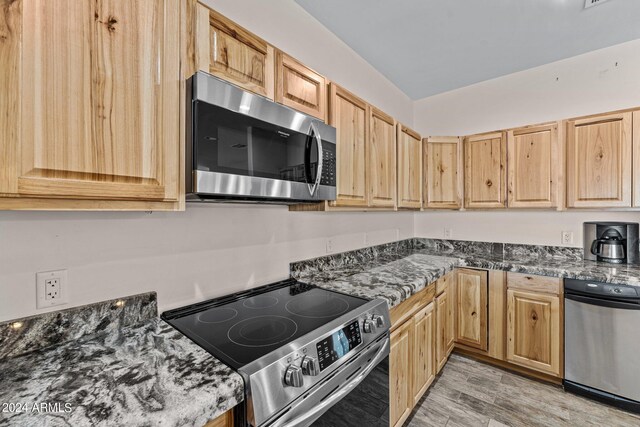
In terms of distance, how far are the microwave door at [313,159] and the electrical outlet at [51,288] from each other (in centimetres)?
103

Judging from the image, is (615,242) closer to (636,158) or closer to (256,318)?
(636,158)

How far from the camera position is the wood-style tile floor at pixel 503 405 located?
5.95ft

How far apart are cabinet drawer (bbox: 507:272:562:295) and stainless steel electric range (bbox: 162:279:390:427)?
1553 mm

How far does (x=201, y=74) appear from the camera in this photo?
0.99 meters

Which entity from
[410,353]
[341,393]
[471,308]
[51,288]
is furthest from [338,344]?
[471,308]

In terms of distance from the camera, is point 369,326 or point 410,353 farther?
point 410,353

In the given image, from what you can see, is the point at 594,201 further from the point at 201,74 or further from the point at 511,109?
the point at 201,74

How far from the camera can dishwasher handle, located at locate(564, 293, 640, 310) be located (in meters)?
1.82

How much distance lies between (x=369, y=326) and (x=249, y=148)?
3.06ft

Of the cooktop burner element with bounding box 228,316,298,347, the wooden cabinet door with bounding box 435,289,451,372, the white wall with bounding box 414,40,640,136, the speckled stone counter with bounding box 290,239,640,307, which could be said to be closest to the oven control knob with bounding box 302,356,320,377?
the cooktop burner element with bounding box 228,316,298,347

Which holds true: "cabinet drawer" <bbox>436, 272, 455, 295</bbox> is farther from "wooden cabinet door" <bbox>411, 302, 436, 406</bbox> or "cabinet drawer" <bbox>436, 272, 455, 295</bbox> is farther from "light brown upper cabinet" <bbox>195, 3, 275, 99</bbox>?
"light brown upper cabinet" <bbox>195, 3, 275, 99</bbox>

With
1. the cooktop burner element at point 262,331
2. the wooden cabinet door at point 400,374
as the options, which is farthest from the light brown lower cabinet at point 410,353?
the cooktop burner element at point 262,331

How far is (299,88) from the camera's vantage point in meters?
1.46

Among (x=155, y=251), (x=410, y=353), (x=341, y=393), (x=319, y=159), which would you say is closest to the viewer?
(x=341, y=393)
